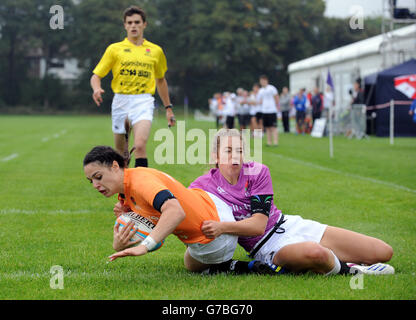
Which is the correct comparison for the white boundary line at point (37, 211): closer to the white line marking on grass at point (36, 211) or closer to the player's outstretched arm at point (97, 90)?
the white line marking on grass at point (36, 211)

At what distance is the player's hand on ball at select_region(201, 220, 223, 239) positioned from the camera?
424 cm

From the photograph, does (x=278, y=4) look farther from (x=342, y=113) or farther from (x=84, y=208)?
(x=84, y=208)

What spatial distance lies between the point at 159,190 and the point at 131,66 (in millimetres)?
4566

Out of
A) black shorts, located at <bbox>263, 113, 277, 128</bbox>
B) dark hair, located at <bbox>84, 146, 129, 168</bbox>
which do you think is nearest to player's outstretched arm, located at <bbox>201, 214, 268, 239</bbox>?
dark hair, located at <bbox>84, 146, 129, 168</bbox>

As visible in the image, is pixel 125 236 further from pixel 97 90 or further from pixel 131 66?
pixel 131 66

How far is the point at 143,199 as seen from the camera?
4.14m

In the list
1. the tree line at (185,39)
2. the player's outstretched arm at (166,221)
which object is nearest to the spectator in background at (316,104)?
the player's outstretched arm at (166,221)

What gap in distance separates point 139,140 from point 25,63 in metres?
71.3

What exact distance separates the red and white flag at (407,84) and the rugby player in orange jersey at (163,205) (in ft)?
60.3

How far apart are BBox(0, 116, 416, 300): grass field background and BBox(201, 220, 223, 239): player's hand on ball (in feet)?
1.17

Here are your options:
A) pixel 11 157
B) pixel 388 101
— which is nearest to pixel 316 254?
pixel 11 157

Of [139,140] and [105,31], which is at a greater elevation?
[105,31]

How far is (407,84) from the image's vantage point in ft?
71.9
